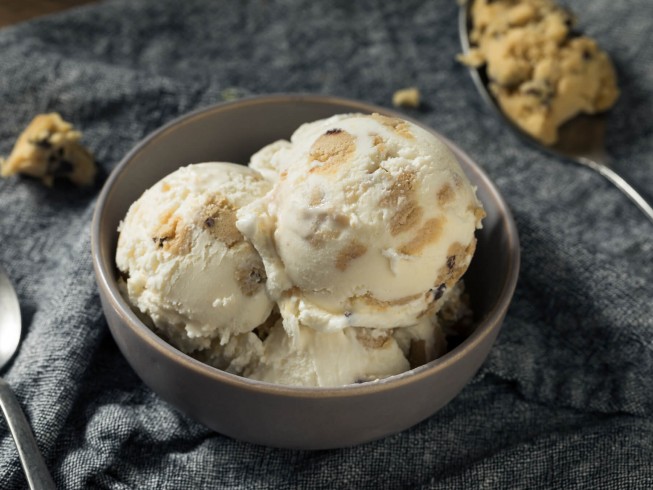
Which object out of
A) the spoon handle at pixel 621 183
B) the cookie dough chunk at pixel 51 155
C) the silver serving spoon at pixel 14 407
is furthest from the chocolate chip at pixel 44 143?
the spoon handle at pixel 621 183

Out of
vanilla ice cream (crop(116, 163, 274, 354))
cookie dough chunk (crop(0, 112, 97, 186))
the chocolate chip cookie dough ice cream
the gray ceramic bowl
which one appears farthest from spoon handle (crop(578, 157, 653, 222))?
cookie dough chunk (crop(0, 112, 97, 186))

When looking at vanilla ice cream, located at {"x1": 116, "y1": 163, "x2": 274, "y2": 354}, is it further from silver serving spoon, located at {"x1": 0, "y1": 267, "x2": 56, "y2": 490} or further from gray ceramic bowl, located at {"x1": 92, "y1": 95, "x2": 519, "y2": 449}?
silver serving spoon, located at {"x1": 0, "y1": 267, "x2": 56, "y2": 490}

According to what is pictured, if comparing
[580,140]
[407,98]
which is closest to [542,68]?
[580,140]

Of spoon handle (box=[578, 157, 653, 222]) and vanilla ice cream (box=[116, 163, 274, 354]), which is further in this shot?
spoon handle (box=[578, 157, 653, 222])

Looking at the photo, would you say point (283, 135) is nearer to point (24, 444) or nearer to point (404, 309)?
point (404, 309)

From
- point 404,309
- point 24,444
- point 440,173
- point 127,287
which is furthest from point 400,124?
point 24,444

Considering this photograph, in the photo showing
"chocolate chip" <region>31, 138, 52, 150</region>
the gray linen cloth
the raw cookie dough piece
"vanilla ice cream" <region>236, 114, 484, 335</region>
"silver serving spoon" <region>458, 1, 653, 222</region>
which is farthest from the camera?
the raw cookie dough piece

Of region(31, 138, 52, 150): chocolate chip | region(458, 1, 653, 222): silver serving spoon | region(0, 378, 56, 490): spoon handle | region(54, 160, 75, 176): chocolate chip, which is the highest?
region(31, 138, 52, 150): chocolate chip

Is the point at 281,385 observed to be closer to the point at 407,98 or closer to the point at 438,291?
the point at 438,291
